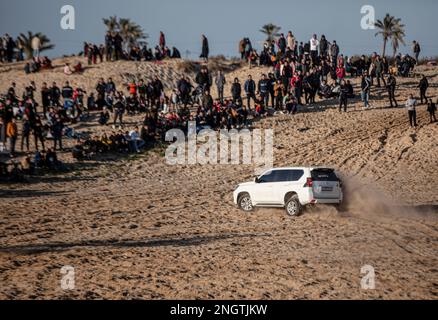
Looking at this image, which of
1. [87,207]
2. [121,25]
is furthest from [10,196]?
[121,25]

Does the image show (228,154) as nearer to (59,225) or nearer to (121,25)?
(59,225)

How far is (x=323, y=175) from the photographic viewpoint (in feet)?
68.2

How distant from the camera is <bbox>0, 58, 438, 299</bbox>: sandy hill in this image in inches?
519

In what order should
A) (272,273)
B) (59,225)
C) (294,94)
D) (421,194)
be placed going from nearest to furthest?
(272,273) → (59,225) → (421,194) → (294,94)

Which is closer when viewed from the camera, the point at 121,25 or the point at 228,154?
the point at 228,154

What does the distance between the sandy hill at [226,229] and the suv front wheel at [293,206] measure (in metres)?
0.45

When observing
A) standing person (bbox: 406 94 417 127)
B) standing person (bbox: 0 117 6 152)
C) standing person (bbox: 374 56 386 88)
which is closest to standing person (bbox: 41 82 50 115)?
standing person (bbox: 0 117 6 152)

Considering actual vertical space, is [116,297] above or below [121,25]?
below

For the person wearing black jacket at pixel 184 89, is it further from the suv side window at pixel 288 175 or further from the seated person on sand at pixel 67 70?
the suv side window at pixel 288 175

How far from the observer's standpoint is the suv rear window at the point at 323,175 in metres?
20.7

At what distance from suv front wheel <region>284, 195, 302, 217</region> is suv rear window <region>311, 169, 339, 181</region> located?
0.92 meters

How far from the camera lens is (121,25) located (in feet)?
204

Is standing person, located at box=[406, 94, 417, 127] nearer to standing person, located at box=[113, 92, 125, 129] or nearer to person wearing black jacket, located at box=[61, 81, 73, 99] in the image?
standing person, located at box=[113, 92, 125, 129]
